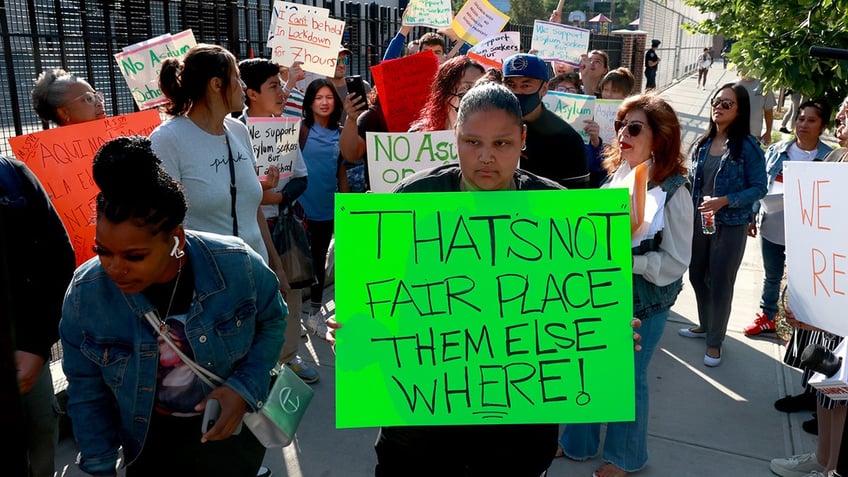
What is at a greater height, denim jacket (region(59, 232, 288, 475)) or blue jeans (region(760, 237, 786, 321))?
denim jacket (region(59, 232, 288, 475))

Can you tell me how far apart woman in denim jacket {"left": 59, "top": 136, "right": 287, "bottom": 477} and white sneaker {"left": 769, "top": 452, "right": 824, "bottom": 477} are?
2786 millimetres

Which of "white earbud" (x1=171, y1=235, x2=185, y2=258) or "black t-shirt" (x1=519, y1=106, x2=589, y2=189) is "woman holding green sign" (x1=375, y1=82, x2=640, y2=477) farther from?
"black t-shirt" (x1=519, y1=106, x2=589, y2=189)

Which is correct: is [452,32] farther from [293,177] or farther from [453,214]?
[453,214]

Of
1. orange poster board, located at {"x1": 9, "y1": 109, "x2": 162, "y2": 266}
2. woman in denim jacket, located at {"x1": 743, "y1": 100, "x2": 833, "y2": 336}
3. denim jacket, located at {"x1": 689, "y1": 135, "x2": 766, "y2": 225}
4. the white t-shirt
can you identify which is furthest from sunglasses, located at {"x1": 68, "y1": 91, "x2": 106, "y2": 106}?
woman in denim jacket, located at {"x1": 743, "y1": 100, "x2": 833, "y2": 336}

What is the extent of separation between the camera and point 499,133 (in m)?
2.13

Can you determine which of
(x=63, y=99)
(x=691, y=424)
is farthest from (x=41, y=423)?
(x=691, y=424)

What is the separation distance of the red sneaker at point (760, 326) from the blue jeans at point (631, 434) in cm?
232

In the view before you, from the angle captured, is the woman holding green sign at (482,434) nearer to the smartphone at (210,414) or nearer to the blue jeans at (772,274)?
the smartphone at (210,414)

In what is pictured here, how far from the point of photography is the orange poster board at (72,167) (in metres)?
3.43

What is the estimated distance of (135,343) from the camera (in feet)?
6.35

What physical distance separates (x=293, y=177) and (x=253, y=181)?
125 centimetres

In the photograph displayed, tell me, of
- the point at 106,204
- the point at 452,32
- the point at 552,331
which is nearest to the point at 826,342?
the point at 552,331

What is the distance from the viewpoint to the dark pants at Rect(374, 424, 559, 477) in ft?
6.92

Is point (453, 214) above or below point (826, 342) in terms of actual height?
above
